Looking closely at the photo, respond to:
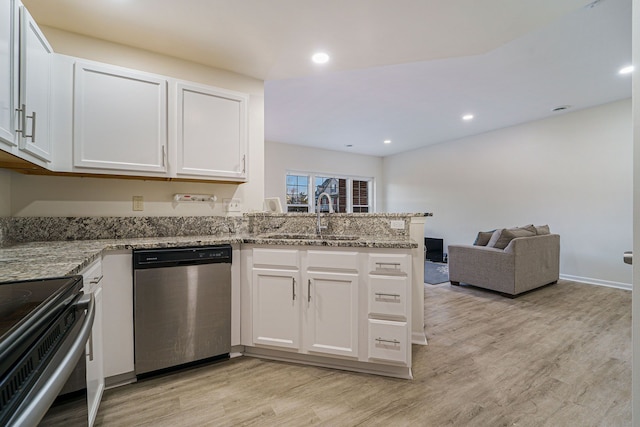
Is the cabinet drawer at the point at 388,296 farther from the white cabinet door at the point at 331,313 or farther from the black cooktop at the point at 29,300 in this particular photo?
the black cooktop at the point at 29,300

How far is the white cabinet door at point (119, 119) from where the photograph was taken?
74.4 inches

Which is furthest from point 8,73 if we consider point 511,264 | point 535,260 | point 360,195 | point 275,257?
point 360,195

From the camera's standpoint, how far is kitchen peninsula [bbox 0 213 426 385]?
5.83 ft

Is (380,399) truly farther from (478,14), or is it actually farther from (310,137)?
(310,137)

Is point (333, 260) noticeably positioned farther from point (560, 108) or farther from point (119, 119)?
point (560, 108)

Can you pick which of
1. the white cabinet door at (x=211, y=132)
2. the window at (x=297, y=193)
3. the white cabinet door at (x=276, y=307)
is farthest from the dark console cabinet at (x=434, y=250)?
the white cabinet door at (x=211, y=132)

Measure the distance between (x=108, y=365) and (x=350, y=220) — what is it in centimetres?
193

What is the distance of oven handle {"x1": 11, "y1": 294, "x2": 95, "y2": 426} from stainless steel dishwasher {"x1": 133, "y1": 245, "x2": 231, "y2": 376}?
94 cm

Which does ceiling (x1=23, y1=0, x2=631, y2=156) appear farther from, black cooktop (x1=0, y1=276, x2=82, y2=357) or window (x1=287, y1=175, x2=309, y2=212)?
window (x1=287, y1=175, x2=309, y2=212)

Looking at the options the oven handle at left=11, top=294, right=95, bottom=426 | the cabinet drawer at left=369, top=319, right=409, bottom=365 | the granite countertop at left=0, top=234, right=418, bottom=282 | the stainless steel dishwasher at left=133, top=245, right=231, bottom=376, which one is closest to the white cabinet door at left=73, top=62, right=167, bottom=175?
the granite countertop at left=0, top=234, right=418, bottom=282

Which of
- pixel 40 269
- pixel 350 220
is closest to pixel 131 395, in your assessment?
pixel 40 269

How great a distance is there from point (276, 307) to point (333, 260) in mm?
559

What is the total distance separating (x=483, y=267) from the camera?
3.84 m

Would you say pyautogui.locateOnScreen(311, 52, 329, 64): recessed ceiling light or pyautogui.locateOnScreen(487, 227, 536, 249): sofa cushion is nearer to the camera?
pyautogui.locateOnScreen(311, 52, 329, 64): recessed ceiling light
